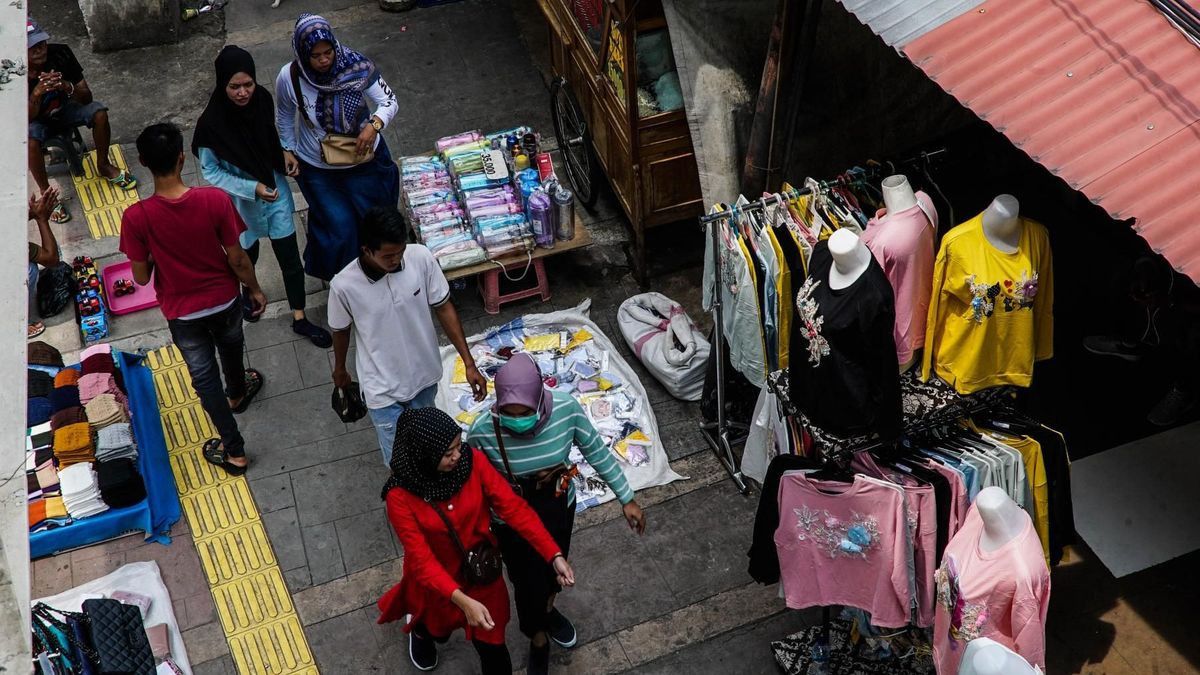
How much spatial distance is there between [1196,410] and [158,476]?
18.8 feet

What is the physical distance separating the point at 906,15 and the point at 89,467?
4623mm

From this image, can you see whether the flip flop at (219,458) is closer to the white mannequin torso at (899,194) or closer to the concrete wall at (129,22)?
the white mannequin torso at (899,194)

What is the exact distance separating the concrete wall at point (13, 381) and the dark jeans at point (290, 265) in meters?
2.09

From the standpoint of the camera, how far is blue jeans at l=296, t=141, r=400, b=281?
699cm

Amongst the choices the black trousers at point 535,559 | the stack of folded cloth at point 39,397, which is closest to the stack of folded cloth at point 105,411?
the stack of folded cloth at point 39,397

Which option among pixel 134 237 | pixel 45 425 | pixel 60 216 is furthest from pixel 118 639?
pixel 60 216

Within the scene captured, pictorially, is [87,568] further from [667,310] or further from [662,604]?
[667,310]

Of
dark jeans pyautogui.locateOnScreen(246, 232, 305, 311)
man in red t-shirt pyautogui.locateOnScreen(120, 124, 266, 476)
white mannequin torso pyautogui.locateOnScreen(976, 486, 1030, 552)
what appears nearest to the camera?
white mannequin torso pyautogui.locateOnScreen(976, 486, 1030, 552)

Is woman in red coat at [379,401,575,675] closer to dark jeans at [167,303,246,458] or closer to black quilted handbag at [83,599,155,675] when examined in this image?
black quilted handbag at [83,599,155,675]

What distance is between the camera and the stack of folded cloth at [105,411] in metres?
6.27

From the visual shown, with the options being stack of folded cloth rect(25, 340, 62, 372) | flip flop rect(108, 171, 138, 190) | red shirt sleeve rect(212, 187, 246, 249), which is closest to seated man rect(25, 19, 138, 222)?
flip flop rect(108, 171, 138, 190)

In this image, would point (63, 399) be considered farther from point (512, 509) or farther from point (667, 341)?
point (667, 341)

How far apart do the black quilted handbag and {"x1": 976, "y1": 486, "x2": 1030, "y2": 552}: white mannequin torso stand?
11.5ft

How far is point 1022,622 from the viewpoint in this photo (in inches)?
166
